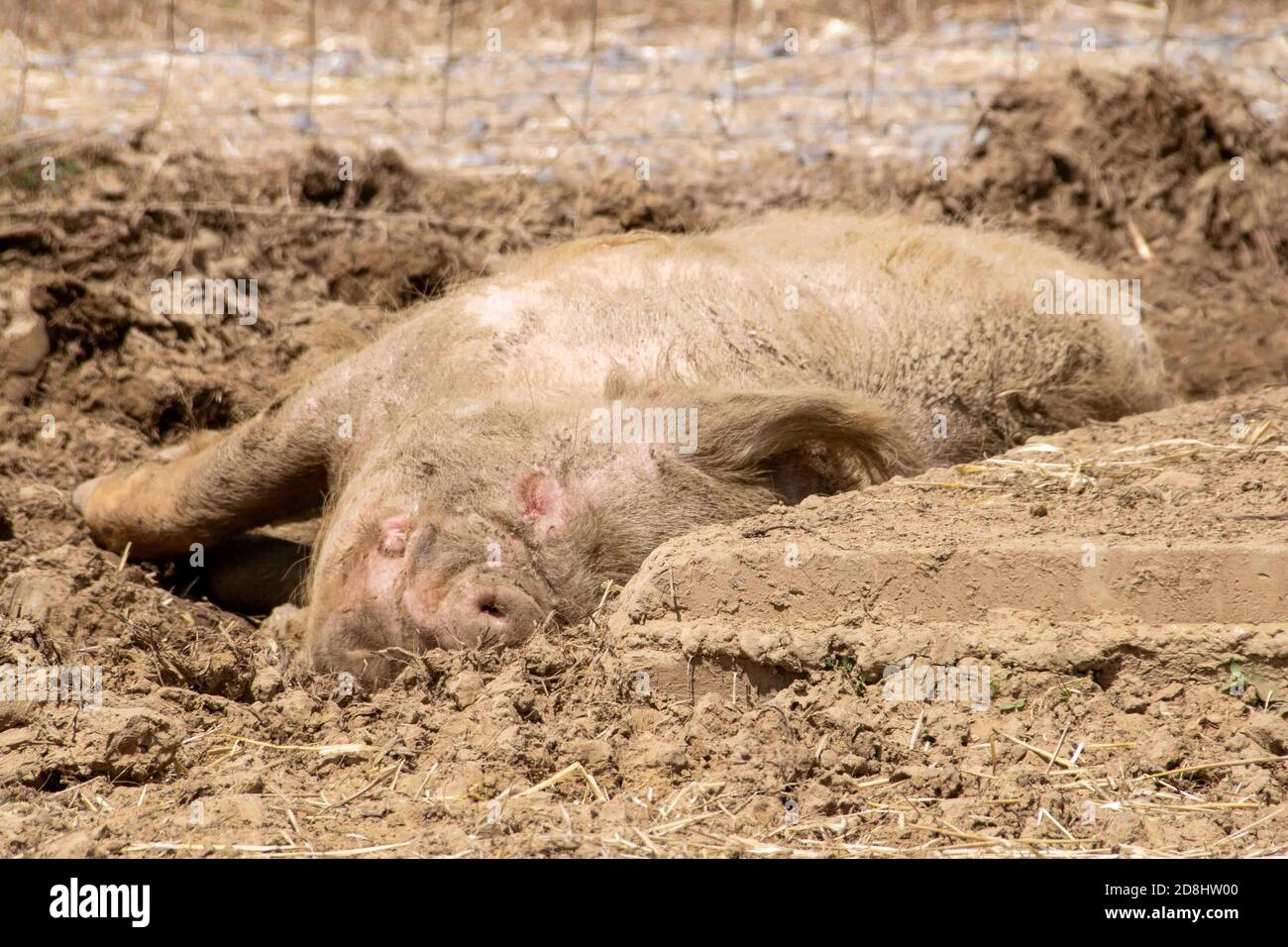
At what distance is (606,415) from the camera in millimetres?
3867

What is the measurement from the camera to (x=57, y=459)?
17.4 feet

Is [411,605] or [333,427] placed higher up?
[333,427]

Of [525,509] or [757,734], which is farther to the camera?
[525,509]

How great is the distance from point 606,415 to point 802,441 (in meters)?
0.58

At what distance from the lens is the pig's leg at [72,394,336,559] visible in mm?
4453

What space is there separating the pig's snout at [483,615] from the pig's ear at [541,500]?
7.3 inches

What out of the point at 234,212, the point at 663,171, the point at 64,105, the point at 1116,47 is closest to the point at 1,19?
the point at 64,105

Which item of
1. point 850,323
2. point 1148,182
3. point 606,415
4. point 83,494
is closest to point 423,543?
point 606,415

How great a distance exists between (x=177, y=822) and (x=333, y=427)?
5.40 feet

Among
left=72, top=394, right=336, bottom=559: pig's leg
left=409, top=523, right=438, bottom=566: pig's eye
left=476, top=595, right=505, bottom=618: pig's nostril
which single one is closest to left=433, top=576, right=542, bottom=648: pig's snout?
left=476, top=595, right=505, bottom=618: pig's nostril

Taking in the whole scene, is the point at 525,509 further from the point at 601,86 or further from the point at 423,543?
the point at 601,86

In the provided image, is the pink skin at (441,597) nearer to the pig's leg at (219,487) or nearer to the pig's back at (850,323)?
the pig's back at (850,323)

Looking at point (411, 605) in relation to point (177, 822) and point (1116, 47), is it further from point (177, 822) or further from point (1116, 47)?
point (1116, 47)

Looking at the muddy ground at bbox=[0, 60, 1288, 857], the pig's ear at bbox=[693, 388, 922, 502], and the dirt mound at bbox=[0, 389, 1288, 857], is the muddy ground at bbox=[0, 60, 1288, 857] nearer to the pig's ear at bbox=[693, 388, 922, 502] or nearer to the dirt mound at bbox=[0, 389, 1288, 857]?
the dirt mound at bbox=[0, 389, 1288, 857]
